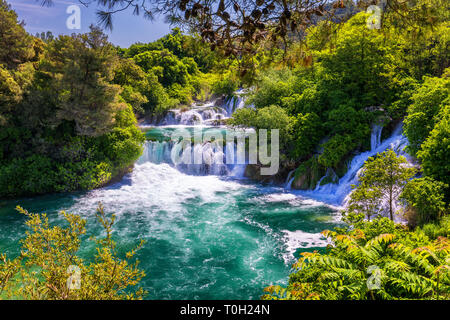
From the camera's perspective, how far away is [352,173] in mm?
14031

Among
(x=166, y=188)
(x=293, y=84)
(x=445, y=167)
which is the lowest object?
(x=166, y=188)

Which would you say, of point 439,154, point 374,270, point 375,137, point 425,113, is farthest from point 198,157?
point 374,270

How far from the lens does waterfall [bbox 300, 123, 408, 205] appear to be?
13.6m

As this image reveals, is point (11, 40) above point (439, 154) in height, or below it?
above

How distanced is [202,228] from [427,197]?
26.9 ft

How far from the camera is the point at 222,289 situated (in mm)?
7824

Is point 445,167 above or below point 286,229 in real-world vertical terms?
above

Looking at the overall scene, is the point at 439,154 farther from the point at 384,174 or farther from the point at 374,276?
the point at 374,276

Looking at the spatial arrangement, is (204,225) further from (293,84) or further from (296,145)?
(293,84)

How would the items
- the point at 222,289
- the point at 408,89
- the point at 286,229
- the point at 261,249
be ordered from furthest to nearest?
the point at 408,89, the point at 286,229, the point at 261,249, the point at 222,289

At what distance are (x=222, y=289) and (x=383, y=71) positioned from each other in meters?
14.8

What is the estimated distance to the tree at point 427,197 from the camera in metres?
8.29
